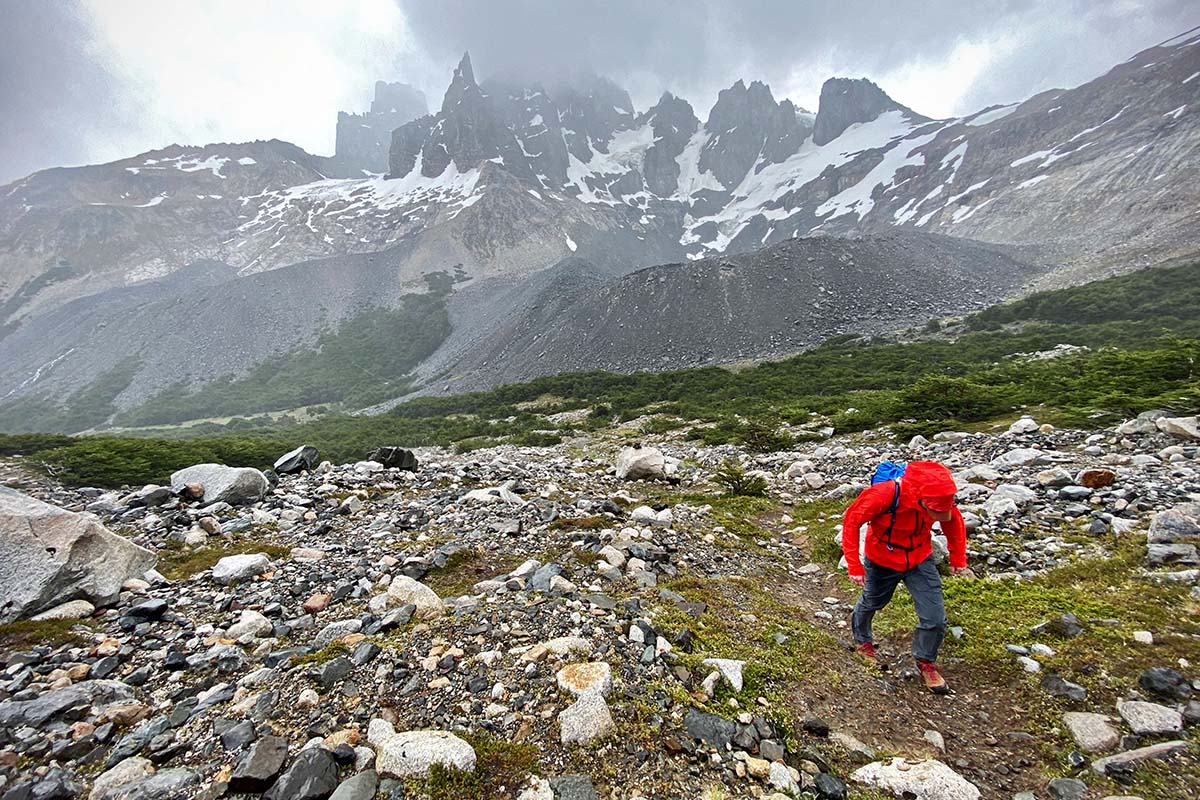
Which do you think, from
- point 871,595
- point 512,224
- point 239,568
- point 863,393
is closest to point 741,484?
point 871,595

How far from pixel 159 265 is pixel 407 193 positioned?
69.6 m

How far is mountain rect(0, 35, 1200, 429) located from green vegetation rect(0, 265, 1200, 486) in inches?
485

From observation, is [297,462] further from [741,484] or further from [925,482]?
[925,482]

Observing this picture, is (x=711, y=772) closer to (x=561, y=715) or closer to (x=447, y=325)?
(x=561, y=715)

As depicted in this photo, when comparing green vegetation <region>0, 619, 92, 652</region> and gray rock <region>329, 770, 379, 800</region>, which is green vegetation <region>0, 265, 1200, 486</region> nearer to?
green vegetation <region>0, 619, 92, 652</region>

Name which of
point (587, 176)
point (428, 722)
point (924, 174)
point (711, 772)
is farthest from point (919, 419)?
point (587, 176)

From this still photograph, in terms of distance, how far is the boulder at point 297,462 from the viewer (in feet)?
44.3

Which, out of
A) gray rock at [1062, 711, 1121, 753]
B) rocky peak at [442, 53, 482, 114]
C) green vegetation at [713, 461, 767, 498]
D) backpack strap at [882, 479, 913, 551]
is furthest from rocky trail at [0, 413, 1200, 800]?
rocky peak at [442, 53, 482, 114]

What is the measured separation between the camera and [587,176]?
189750mm

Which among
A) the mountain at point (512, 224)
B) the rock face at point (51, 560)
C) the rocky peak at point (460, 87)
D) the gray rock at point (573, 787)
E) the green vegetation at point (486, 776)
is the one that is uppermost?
the rocky peak at point (460, 87)

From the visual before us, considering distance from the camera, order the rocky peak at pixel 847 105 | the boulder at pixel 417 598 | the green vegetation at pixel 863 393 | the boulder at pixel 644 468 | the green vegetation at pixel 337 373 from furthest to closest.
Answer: the rocky peak at pixel 847 105 → the green vegetation at pixel 337 373 → the green vegetation at pixel 863 393 → the boulder at pixel 644 468 → the boulder at pixel 417 598

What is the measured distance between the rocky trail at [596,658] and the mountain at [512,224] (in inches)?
1522

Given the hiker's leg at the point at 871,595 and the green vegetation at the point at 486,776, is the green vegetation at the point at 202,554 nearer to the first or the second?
the green vegetation at the point at 486,776

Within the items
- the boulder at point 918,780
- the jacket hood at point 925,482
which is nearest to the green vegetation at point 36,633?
the boulder at point 918,780
